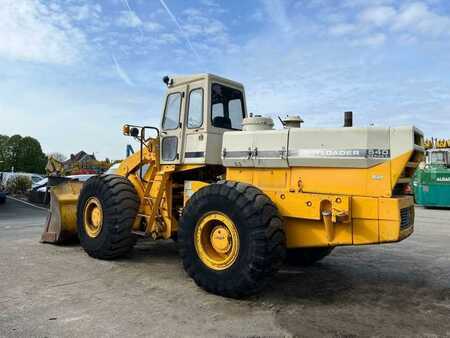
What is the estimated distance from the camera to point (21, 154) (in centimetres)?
6309

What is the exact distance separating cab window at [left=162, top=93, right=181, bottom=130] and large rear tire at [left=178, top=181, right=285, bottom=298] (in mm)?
1823

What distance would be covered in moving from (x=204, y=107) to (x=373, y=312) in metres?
3.50

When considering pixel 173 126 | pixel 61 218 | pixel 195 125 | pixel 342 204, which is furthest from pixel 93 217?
pixel 342 204

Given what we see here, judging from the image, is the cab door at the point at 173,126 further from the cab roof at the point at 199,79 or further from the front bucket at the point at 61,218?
the front bucket at the point at 61,218

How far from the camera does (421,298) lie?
517cm

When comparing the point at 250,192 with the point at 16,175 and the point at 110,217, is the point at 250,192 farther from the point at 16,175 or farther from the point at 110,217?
the point at 16,175

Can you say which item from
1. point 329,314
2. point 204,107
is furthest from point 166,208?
point 329,314

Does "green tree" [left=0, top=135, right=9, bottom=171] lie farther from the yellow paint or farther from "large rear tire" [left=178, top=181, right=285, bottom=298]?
the yellow paint

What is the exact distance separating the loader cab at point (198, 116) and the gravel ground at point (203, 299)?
1.72m

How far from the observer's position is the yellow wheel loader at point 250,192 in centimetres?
467

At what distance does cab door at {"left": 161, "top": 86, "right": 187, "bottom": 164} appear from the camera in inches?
262

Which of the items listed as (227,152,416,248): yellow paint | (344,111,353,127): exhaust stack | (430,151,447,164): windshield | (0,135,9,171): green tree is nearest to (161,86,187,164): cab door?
(227,152,416,248): yellow paint

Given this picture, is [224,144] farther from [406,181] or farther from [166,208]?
[406,181]

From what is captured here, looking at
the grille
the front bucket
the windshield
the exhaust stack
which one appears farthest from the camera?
the windshield
